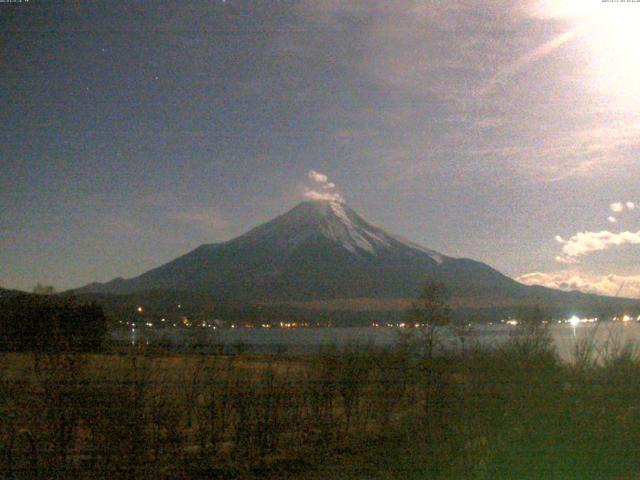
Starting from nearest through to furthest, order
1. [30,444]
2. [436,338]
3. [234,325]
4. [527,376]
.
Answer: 1. [30,444]
2. [527,376]
3. [436,338]
4. [234,325]

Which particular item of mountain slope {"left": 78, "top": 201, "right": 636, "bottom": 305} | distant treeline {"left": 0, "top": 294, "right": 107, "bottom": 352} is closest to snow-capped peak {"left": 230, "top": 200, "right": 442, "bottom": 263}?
mountain slope {"left": 78, "top": 201, "right": 636, "bottom": 305}

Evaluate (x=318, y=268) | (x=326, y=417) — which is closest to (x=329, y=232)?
(x=318, y=268)

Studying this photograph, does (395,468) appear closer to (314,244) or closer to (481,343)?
(481,343)

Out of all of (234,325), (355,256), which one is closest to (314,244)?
(355,256)

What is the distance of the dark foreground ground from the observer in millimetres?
7234

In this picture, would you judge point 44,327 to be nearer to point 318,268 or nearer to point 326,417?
point 326,417

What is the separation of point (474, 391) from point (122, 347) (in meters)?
4.30

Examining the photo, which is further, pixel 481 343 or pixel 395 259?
pixel 395 259

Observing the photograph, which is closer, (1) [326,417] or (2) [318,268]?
(1) [326,417]

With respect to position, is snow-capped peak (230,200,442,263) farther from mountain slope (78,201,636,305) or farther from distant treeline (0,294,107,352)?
distant treeline (0,294,107,352)

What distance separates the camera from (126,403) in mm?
7371

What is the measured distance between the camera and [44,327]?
8070 millimetres

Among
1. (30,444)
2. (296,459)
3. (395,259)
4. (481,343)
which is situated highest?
(395,259)

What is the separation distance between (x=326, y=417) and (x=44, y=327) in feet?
12.3
